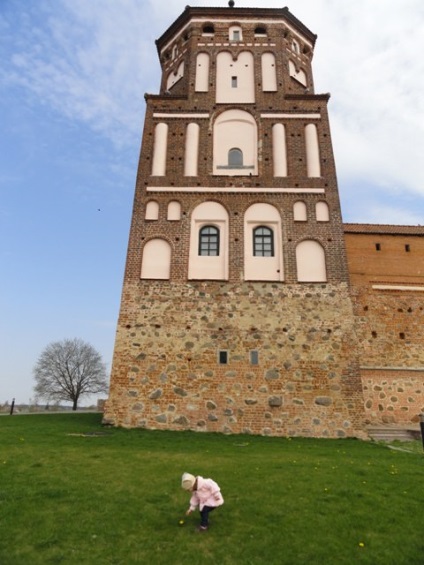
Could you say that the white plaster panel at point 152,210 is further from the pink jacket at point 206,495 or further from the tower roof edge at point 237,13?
the pink jacket at point 206,495

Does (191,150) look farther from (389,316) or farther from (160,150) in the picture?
(389,316)

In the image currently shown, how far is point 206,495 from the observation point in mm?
5039

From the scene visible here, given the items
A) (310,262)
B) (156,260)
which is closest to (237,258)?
(310,262)

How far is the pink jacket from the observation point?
16.5 ft

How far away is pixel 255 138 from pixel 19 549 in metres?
16.4

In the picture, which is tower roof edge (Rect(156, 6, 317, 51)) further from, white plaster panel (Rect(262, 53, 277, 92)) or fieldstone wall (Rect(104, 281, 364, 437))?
fieldstone wall (Rect(104, 281, 364, 437))

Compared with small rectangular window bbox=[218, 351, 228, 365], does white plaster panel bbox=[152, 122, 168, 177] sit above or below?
above

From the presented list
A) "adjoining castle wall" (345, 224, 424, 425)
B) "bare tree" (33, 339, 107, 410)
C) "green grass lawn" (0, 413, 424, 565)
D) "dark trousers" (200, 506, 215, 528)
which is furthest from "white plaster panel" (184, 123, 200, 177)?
"bare tree" (33, 339, 107, 410)

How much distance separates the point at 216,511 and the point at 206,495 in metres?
0.94

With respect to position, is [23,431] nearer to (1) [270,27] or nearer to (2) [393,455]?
(2) [393,455]

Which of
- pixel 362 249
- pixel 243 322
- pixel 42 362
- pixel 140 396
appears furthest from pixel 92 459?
pixel 42 362

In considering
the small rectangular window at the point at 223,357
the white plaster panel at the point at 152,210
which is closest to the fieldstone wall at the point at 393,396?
the small rectangular window at the point at 223,357

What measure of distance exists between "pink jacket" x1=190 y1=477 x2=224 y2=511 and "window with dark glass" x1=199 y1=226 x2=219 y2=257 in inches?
430

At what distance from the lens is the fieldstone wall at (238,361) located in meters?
13.0
